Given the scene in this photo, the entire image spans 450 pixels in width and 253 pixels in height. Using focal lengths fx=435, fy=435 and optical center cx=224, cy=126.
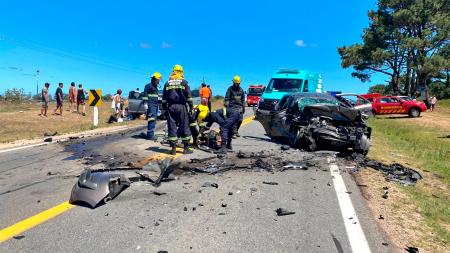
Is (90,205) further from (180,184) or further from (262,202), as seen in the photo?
(262,202)

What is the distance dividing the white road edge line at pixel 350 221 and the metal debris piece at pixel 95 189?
2.83 metres

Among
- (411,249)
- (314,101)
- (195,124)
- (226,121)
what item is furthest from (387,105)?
(411,249)

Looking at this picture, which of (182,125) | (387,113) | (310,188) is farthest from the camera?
(387,113)

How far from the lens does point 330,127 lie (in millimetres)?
10453

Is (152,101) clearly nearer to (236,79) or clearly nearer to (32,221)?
(236,79)

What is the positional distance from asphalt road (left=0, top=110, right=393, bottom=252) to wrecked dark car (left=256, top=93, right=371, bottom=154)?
2.55m

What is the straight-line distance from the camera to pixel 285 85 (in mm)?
21516

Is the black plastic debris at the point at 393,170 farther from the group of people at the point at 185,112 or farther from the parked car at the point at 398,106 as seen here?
the parked car at the point at 398,106

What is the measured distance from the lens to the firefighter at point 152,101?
39.0ft

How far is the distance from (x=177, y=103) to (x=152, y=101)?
2.74 metres

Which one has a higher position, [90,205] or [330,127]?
[330,127]

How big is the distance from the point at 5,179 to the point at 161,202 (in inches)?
117

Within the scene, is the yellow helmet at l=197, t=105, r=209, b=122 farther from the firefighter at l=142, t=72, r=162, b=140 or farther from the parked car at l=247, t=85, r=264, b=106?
the parked car at l=247, t=85, r=264, b=106

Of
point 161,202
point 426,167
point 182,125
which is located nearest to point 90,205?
point 161,202
